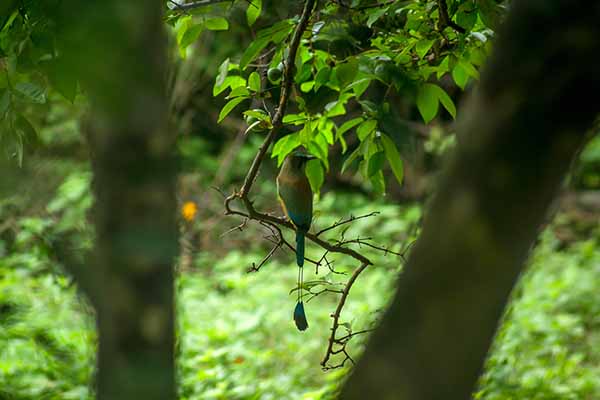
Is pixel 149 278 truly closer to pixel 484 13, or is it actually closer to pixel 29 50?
pixel 29 50

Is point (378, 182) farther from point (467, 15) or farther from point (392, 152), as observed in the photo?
point (467, 15)

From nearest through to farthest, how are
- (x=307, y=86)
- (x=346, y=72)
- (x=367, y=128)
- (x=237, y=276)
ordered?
(x=346, y=72)
(x=367, y=128)
(x=307, y=86)
(x=237, y=276)

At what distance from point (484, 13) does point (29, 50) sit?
93cm

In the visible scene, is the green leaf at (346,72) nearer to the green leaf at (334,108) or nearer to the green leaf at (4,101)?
the green leaf at (334,108)

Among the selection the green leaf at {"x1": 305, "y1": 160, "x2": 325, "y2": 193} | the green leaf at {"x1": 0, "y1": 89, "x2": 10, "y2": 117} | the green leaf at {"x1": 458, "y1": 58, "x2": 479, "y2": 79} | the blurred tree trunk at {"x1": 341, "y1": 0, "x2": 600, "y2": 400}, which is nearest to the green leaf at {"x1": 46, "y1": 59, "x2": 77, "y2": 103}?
the green leaf at {"x1": 0, "y1": 89, "x2": 10, "y2": 117}

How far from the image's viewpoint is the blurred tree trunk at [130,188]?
2.41 ft

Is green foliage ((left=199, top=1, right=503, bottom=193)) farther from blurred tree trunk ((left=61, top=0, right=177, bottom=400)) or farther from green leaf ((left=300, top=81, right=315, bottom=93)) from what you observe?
blurred tree trunk ((left=61, top=0, right=177, bottom=400))

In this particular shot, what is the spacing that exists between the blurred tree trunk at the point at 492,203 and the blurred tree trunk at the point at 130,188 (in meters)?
0.21

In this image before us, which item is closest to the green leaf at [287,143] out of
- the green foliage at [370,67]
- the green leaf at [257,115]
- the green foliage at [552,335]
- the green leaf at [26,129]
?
the green foliage at [370,67]

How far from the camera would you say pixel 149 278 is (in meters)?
0.76

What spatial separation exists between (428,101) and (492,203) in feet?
3.24

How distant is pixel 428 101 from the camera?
171 centimetres

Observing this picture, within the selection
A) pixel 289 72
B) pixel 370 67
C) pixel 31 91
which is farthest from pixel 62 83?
pixel 370 67

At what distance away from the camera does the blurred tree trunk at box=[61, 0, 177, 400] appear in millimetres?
734
